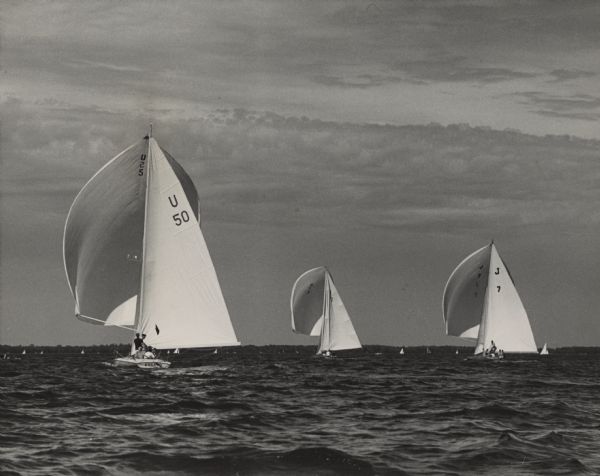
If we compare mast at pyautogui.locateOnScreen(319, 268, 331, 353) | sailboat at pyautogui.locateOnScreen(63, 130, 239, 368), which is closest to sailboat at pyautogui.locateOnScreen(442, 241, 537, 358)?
mast at pyautogui.locateOnScreen(319, 268, 331, 353)

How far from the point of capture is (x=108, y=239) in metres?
43.9

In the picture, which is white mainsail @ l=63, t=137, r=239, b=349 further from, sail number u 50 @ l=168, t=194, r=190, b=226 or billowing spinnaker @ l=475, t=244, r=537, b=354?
billowing spinnaker @ l=475, t=244, r=537, b=354

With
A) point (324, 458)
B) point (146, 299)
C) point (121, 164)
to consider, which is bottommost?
point (324, 458)

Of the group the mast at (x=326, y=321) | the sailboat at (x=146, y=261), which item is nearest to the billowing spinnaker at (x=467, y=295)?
the mast at (x=326, y=321)

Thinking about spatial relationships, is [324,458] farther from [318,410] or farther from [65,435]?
[318,410]

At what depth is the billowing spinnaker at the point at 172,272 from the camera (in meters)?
43.9

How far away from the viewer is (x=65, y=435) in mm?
21453

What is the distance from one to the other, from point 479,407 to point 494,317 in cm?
4978

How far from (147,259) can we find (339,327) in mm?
48146

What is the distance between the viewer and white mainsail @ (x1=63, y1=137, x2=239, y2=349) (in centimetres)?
4359

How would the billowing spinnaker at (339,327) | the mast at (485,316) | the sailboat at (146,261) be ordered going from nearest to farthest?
the sailboat at (146,261)
the mast at (485,316)
the billowing spinnaker at (339,327)

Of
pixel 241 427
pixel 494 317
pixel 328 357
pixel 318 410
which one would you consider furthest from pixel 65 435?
pixel 328 357

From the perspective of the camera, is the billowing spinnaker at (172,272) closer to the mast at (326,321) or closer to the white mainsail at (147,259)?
the white mainsail at (147,259)

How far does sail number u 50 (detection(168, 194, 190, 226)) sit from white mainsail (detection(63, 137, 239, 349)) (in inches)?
1.7
